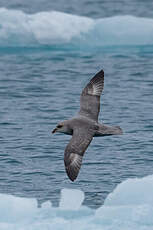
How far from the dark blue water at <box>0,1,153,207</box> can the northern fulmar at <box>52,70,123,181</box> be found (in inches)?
42.9

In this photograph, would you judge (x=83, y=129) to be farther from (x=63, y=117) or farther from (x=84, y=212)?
(x=63, y=117)

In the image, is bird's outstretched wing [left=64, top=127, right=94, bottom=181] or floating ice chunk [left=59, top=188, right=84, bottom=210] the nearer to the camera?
bird's outstretched wing [left=64, top=127, right=94, bottom=181]

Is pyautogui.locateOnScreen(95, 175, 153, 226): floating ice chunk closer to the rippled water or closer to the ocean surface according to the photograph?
the ocean surface

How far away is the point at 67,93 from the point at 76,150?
Answer: 23.6 feet

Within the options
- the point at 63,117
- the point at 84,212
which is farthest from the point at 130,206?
the point at 63,117

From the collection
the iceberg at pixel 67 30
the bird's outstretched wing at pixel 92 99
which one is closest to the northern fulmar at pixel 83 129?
the bird's outstretched wing at pixel 92 99

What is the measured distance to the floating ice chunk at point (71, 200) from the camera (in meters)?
9.05

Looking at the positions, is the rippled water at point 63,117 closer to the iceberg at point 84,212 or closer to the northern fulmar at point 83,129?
the iceberg at point 84,212

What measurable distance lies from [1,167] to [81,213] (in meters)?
2.44

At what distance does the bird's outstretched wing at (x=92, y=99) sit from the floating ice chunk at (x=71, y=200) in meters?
1.18

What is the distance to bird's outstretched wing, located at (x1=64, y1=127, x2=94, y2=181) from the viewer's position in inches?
336

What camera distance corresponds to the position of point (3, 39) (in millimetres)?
19641

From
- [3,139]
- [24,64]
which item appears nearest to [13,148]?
[3,139]

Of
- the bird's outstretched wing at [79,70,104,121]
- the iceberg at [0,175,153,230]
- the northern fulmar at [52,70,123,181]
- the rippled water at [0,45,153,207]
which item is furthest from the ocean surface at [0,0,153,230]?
the bird's outstretched wing at [79,70,104,121]
